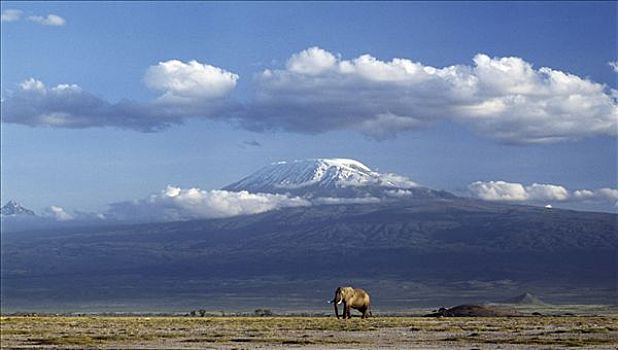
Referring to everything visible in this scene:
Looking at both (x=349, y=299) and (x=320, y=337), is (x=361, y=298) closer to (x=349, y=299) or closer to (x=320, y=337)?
(x=349, y=299)

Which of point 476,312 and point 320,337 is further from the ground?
point 476,312

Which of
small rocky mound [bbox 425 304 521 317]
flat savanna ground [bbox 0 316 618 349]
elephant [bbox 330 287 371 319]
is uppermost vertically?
elephant [bbox 330 287 371 319]

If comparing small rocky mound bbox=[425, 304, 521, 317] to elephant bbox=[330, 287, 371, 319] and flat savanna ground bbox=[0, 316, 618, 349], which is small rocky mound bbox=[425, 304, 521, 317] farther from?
flat savanna ground bbox=[0, 316, 618, 349]

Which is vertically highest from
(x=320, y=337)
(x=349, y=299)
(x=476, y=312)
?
(x=349, y=299)

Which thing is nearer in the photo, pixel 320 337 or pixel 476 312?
pixel 320 337

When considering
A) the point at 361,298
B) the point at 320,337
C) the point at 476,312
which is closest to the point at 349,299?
the point at 361,298

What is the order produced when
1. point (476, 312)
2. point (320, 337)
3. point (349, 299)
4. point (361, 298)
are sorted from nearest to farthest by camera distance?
1. point (320, 337)
2. point (349, 299)
3. point (361, 298)
4. point (476, 312)

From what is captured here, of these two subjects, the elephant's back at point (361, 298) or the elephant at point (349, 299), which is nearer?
the elephant at point (349, 299)

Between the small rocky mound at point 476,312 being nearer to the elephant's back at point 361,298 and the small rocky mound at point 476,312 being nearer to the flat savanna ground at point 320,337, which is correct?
the elephant's back at point 361,298

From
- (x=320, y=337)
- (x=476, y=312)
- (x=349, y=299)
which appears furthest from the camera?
(x=476, y=312)

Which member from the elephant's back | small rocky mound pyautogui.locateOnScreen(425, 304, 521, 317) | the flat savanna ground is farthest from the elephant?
small rocky mound pyautogui.locateOnScreen(425, 304, 521, 317)

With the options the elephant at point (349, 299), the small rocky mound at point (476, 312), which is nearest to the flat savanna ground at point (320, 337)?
the elephant at point (349, 299)

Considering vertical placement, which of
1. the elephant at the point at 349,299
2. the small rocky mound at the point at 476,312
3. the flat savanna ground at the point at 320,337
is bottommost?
the flat savanna ground at the point at 320,337

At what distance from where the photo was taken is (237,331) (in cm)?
5200
